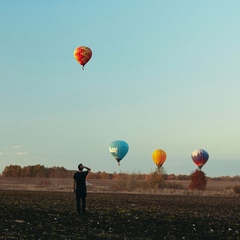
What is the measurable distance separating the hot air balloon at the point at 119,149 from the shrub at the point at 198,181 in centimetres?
1331

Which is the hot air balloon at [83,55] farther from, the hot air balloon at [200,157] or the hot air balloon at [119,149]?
the hot air balloon at [200,157]

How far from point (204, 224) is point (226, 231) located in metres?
2.84

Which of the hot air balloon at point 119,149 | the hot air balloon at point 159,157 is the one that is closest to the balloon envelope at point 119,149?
the hot air balloon at point 119,149

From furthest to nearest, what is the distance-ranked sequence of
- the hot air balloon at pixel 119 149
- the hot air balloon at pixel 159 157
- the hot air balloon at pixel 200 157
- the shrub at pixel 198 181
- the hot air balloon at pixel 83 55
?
the hot air balloon at pixel 159 157, the hot air balloon at pixel 200 157, the shrub at pixel 198 181, the hot air balloon at pixel 119 149, the hot air balloon at pixel 83 55

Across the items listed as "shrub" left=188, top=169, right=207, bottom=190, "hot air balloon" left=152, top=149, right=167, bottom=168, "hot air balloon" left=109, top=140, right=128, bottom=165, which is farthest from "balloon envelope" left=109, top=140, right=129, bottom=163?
"shrub" left=188, top=169, right=207, bottom=190

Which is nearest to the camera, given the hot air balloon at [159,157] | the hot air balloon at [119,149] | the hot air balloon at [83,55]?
the hot air balloon at [83,55]

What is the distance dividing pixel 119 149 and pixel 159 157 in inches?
510

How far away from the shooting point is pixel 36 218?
21.0 metres

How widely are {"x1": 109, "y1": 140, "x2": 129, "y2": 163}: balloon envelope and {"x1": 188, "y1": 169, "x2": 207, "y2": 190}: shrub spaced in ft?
43.6

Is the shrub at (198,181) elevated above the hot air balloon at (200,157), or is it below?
below

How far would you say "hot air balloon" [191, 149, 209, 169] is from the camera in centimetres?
8862

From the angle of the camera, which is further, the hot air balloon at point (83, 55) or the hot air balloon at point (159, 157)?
the hot air balloon at point (159, 157)

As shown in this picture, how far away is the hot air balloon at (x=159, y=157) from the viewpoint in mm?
92375

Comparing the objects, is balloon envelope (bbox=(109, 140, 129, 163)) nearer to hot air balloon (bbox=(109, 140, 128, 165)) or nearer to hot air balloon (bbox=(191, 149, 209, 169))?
hot air balloon (bbox=(109, 140, 128, 165))
